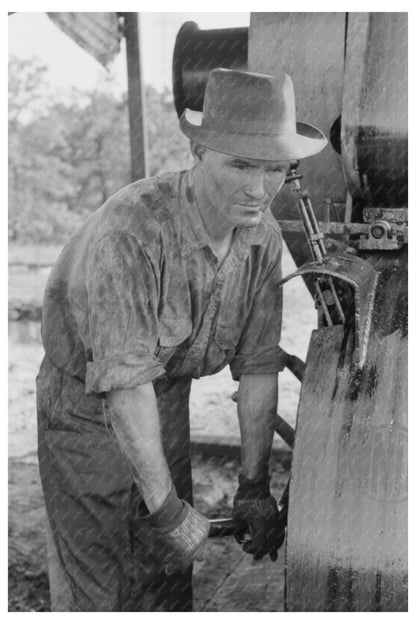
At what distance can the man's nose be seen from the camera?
2195 millimetres

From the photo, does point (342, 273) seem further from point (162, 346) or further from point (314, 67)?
point (314, 67)

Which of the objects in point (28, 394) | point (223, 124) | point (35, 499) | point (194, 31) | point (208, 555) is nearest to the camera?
point (223, 124)

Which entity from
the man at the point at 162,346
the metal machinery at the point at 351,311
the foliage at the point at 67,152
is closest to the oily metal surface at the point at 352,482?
the metal machinery at the point at 351,311

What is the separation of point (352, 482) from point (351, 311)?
0.51m

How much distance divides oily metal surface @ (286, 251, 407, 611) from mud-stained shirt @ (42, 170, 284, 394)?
42cm

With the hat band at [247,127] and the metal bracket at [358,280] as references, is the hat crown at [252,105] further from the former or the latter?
the metal bracket at [358,280]

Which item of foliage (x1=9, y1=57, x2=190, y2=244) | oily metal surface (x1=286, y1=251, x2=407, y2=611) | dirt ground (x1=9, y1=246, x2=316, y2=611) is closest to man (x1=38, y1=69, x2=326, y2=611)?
oily metal surface (x1=286, y1=251, x2=407, y2=611)

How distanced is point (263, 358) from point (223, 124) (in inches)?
32.2

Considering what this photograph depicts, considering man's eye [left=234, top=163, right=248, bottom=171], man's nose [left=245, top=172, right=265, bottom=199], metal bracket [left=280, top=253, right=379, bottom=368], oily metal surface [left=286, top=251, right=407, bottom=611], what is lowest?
oily metal surface [left=286, top=251, right=407, bottom=611]

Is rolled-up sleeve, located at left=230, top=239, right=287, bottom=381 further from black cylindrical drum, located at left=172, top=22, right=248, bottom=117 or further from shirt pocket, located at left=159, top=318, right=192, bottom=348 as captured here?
black cylindrical drum, located at left=172, top=22, right=248, bottom=117

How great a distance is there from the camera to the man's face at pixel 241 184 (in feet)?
7.20

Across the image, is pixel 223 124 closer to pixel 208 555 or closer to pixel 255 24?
pixel 255 24

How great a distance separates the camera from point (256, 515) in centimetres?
261

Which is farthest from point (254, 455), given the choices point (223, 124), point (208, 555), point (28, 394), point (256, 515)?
point (28, 394)
